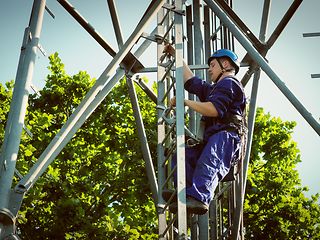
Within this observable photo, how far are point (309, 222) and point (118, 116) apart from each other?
6805mm

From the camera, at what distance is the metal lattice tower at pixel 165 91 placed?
4203 millimetres

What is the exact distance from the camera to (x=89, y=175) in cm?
1362

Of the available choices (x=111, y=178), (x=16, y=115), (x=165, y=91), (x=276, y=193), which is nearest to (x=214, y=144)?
(x=165, y=91)

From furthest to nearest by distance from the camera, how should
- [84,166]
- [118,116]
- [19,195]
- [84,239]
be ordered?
[118,116]
[84,166]
[84,239]
[19,195]

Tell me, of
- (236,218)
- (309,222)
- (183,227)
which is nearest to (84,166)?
(309,222)

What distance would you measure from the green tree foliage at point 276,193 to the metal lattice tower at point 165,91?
781 cm

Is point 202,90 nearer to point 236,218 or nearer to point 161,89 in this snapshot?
point 161,89

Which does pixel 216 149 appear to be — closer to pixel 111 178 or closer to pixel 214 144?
pixel 214 144

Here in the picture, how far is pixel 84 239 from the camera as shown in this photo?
1251 centimetres

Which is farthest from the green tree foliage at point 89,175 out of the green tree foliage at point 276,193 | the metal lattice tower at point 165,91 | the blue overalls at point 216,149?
the blue overalls at point 216,149

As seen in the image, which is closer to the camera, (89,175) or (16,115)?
(16,115)

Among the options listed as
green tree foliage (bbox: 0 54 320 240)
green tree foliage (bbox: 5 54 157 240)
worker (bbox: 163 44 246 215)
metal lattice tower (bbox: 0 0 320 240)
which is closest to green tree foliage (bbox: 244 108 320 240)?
green tree foliage (bbox: 0 54 320 240)

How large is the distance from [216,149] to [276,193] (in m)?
10.9

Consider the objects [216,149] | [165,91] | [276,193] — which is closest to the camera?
[216,149]
